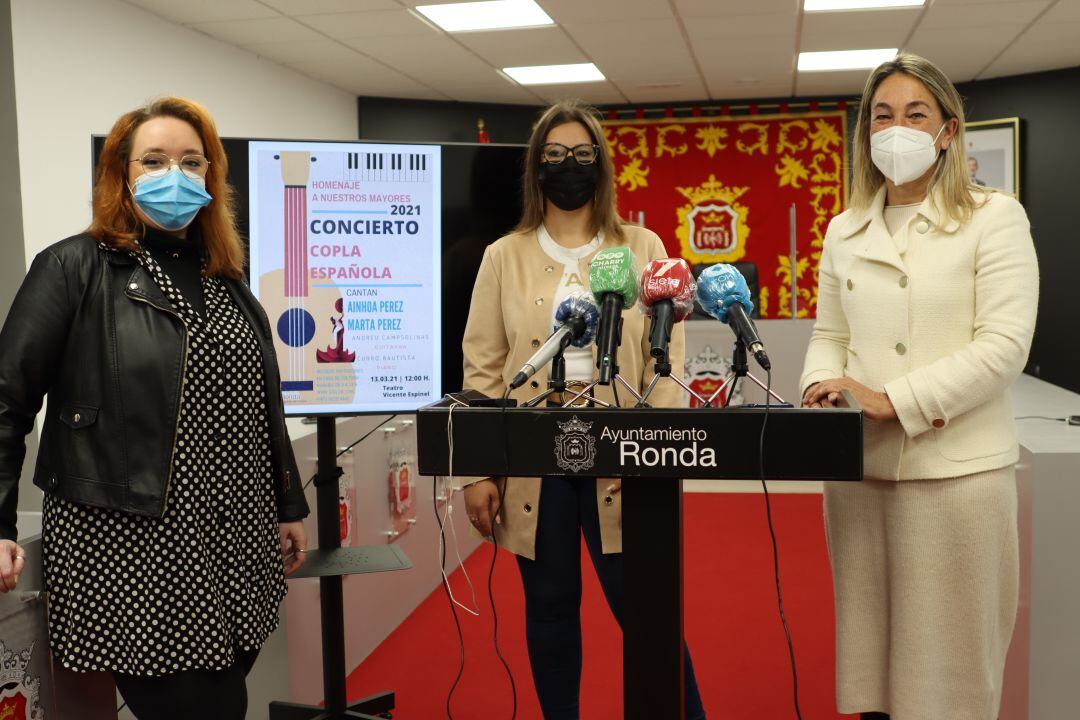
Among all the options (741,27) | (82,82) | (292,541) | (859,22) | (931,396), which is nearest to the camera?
(931,396)

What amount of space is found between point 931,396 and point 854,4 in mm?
4836

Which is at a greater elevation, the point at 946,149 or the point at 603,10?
the point at 603,10

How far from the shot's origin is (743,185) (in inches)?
365

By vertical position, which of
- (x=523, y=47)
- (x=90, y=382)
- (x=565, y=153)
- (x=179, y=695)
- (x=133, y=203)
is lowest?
(x=179, y=695)

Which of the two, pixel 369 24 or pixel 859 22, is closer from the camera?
pixel 369 24

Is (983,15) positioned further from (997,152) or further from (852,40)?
(997,152)

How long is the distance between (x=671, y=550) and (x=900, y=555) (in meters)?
0.62

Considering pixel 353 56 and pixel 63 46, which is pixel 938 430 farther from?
pixel 353 56

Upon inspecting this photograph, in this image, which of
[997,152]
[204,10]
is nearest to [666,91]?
[997,152]

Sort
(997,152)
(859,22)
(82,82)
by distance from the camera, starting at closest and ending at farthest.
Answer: (82,82)
(859,22)
(997,152)

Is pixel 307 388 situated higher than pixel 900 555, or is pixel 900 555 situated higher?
pixel 307 388

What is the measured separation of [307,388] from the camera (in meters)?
2.11

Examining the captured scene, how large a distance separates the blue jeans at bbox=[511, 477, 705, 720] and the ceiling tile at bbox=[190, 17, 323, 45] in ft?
15.9

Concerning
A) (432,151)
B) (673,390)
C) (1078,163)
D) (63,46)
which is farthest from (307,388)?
(1078,163)
